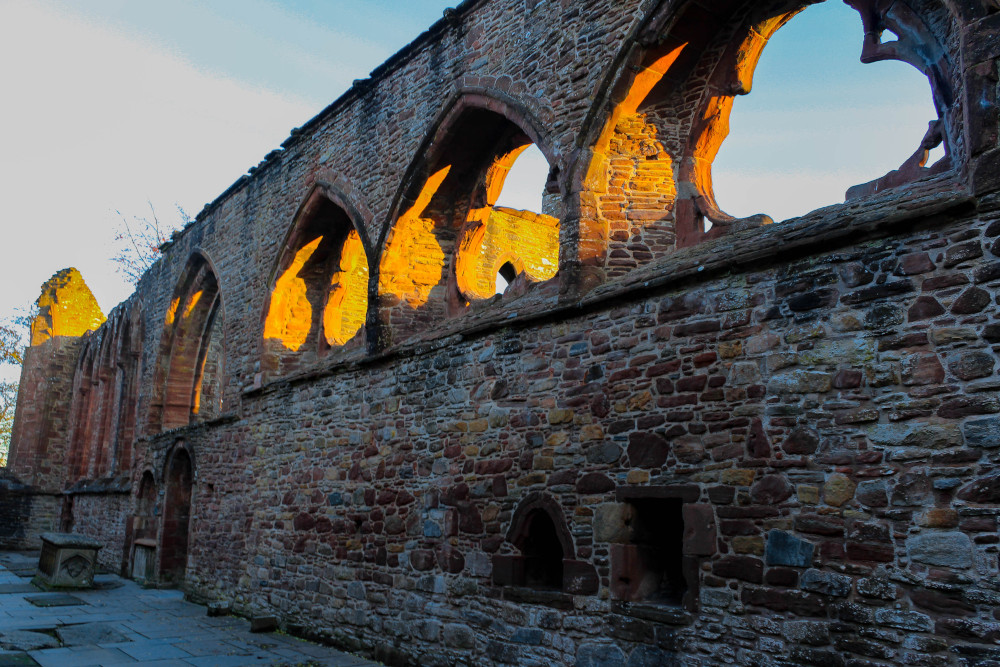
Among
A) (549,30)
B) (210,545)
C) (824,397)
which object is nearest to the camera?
(824,397)

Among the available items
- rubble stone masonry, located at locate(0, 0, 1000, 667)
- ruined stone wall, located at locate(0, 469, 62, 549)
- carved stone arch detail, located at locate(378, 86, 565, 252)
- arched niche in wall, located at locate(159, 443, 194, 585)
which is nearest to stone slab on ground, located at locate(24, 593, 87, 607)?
rubble stone masonry, located at locate(0, 0, 1000, 667)

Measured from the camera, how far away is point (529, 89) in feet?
24.6

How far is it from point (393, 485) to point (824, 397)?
4.49 m

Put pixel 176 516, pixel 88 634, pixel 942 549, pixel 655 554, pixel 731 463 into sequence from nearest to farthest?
1. pixel 942 549
2. pixel 731 463
3. pixel 655 554
4. pixel 88 634
5. pixel 176 516

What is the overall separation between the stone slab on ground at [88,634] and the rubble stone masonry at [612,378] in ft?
5.77

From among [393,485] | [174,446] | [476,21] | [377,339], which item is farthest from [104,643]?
[476,21]

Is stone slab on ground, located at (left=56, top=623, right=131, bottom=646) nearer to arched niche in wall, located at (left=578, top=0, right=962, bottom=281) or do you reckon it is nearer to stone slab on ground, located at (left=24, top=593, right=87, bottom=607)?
stone slab on ground, located at (left=24, top=593, right=87, bottom=607)

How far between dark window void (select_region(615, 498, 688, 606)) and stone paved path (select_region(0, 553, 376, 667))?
3.09 meters

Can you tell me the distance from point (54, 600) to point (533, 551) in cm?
760

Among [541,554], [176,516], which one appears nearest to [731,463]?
[541,554]

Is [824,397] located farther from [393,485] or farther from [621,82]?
[393,485]

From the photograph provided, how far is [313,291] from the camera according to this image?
1159cm

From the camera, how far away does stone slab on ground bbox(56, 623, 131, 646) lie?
312 inches

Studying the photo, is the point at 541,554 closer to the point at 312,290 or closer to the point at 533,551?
the point at 533,551
